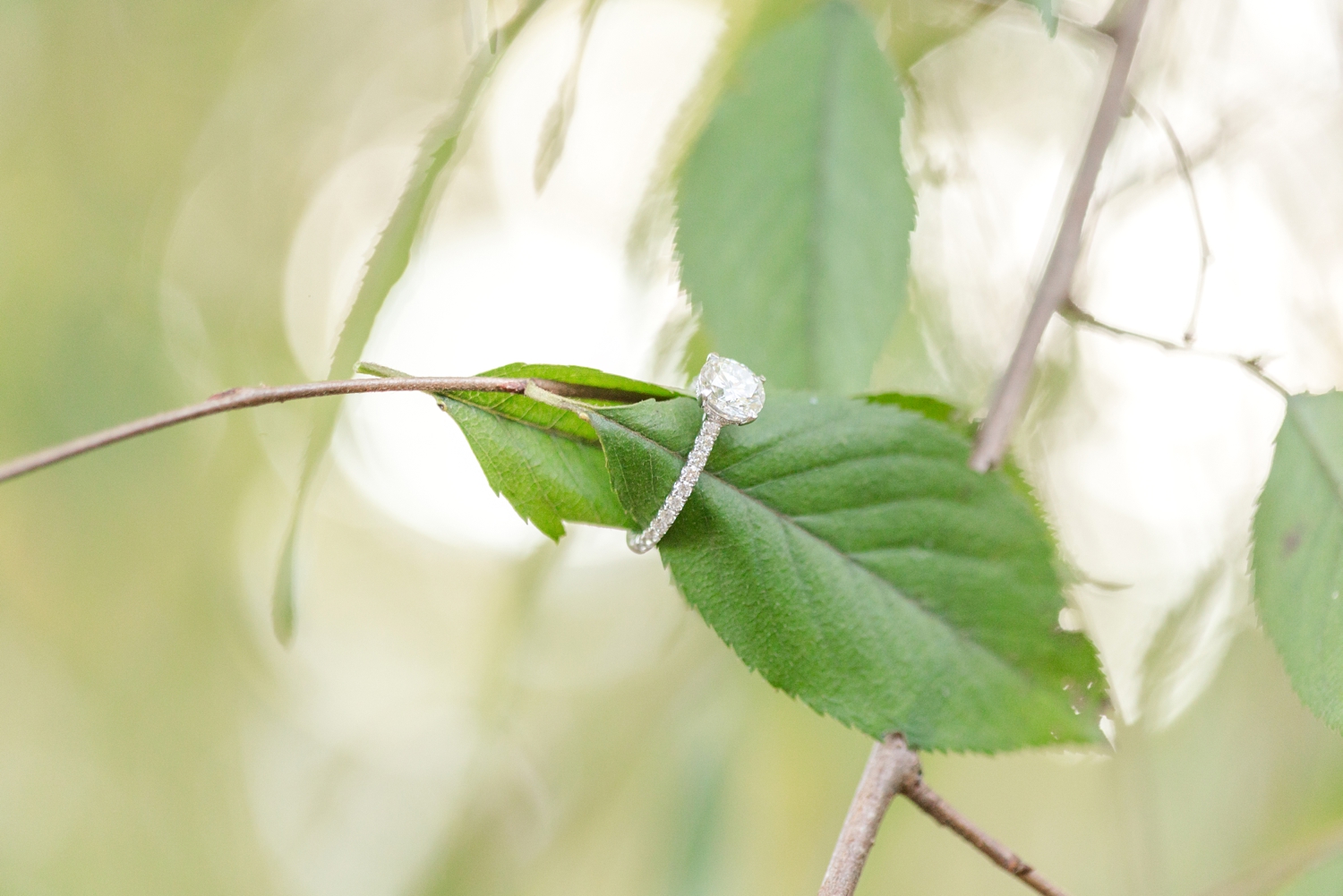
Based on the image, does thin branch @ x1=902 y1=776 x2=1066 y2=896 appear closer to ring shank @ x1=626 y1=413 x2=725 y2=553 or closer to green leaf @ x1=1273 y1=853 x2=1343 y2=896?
ring shank @ x1=626 y1=413 x2=725 y2=553

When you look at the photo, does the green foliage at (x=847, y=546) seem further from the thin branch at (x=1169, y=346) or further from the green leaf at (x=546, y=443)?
the thin branch at (x=1169, y=346)

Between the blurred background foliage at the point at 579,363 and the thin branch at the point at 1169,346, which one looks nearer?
the thin branch at the point at 1169,346

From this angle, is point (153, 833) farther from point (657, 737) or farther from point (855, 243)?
point (855, 243)

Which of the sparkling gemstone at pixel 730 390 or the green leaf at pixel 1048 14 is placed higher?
the green leaf at pixel 1048 14

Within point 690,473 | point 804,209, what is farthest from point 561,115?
point 690,473

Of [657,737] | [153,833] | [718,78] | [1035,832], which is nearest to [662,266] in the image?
[718,78]

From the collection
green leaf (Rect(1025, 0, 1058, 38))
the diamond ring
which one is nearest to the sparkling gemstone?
the diamond ring

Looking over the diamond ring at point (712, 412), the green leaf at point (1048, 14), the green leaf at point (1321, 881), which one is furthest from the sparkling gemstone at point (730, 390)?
the green leaf at point (1321, 881)
